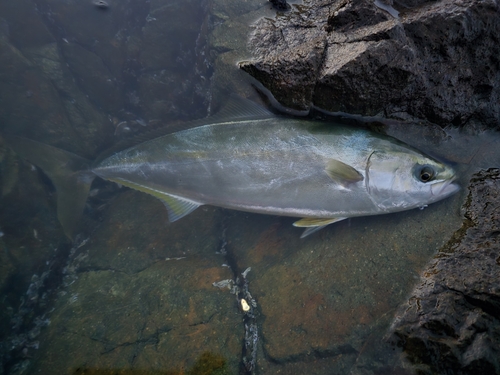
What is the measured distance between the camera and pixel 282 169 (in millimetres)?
2475

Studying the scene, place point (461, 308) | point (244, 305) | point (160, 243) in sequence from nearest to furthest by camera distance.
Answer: point (461, 308) < point (244, 305) < point (160, 243)

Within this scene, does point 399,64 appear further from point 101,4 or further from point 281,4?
point 101,4

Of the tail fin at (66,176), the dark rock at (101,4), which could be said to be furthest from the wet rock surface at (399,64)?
the dark rock at (101,4)

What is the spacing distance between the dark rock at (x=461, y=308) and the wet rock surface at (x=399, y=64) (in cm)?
82

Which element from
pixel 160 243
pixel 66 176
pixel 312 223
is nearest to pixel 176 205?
pixel 160 243

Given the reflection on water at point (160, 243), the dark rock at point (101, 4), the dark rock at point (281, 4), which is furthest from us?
the dark rock at point (101, 4)

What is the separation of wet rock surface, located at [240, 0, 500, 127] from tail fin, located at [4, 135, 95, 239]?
7.55ft

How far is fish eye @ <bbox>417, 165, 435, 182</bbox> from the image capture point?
220 cm

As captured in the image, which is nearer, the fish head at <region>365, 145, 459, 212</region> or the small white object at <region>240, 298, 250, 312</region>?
the fish head at <region>365, 145, 459, 212</region>

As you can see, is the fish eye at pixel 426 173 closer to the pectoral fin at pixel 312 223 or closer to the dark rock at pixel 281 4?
the pectoral fin at pixel 312 223

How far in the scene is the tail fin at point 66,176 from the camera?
3330 mm

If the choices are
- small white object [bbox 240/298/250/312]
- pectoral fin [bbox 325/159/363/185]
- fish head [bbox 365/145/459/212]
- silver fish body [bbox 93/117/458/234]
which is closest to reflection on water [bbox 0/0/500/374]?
small white object [bbox 240/298/250/312]

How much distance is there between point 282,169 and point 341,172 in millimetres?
472

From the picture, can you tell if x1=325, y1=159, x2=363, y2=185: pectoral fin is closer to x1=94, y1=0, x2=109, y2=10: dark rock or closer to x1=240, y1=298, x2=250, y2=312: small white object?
Result: x1=240, y1=298, x2=250, y2=312: small white object
